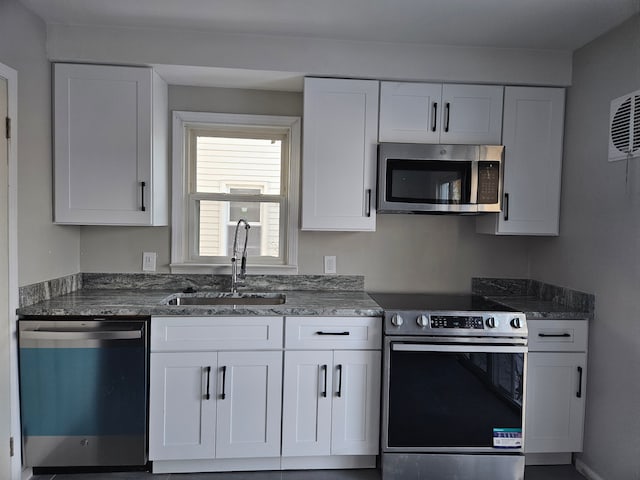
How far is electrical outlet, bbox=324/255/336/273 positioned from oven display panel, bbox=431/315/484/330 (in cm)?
84

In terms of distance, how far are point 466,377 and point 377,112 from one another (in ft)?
5.21

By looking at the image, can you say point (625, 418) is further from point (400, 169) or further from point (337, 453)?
point (400, 169)

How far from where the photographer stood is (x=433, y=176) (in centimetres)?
251

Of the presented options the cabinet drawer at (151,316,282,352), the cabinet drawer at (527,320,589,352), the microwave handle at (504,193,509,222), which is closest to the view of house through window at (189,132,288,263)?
the cabinet drawer at (151,316,282,352)

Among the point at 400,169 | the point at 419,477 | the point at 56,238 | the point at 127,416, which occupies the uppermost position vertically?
the point at 400,169

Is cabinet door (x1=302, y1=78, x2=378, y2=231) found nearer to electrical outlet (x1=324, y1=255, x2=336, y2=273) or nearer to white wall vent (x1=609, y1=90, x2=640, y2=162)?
electrical outlet (x1=324, y1=255, x2=336, y2=273)

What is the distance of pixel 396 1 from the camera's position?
2.04 m

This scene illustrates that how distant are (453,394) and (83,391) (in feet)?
6.35

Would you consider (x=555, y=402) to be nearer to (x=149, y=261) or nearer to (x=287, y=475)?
(x=287, y=475)

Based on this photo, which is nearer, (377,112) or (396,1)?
(396,1)

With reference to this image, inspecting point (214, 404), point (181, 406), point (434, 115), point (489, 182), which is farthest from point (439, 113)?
point (181, 406)

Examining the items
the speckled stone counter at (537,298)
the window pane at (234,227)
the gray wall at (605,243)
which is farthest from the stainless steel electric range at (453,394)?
the window pane at (234,227)

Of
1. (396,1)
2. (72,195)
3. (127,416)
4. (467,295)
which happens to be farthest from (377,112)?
(127,416)

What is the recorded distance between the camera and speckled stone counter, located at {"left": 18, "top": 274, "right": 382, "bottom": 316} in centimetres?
218
